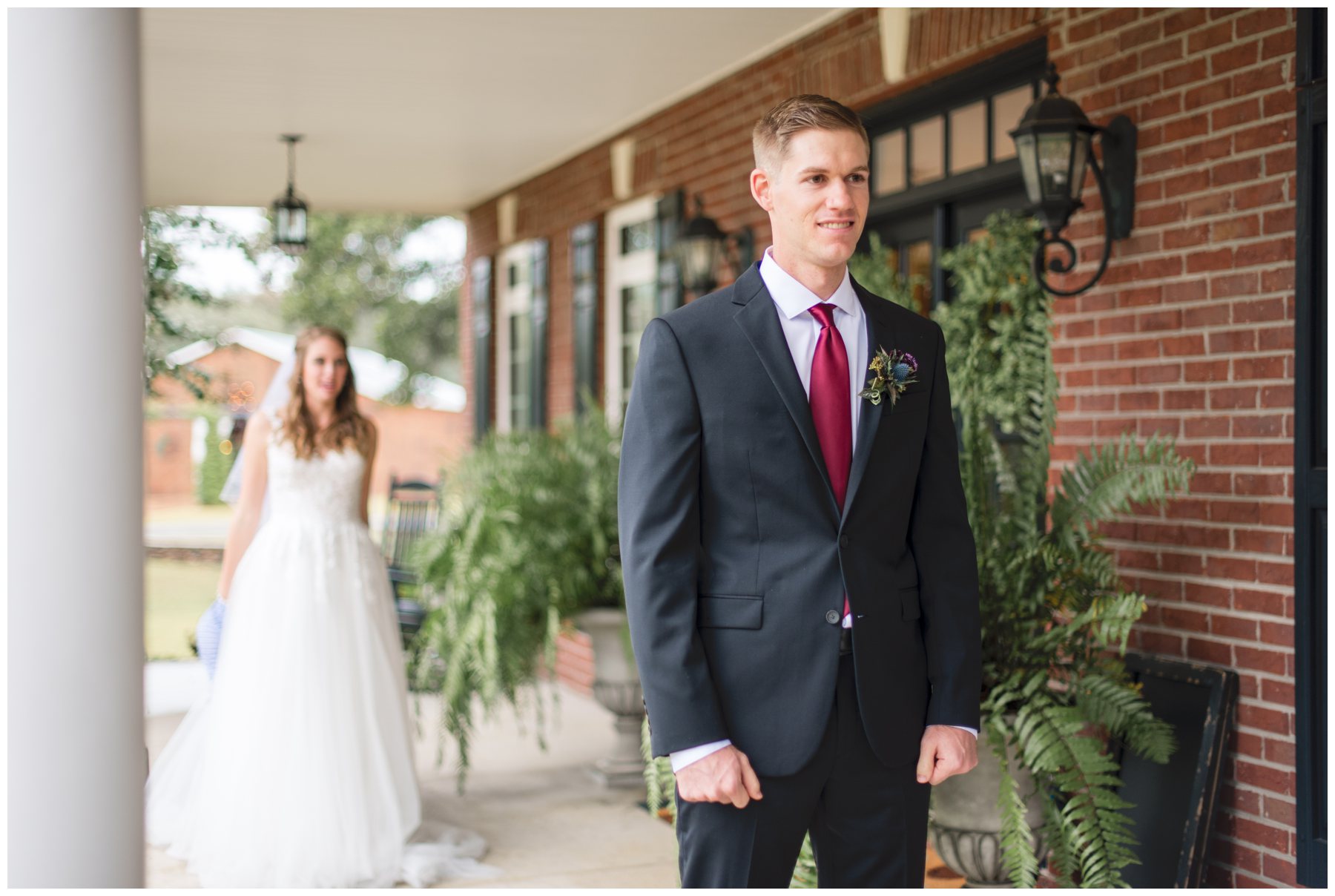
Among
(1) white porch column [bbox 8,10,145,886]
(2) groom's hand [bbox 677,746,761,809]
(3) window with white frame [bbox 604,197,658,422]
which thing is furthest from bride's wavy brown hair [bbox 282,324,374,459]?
(1) white porch column [bbox 8,10,145,886]

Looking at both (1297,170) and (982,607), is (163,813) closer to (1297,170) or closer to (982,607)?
(982,607)

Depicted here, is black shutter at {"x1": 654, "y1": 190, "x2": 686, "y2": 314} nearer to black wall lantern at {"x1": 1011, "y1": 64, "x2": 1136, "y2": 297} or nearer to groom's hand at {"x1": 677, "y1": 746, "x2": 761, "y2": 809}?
black wall lantern at {"x1": 1011, "y1": 64, "x2": 1136, "y2": 297}

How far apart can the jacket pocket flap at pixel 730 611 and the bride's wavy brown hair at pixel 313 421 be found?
2.87 metres

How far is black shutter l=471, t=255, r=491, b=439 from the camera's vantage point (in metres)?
10.3

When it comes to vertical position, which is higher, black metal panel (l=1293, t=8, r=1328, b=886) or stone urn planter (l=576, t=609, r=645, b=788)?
black metal panel (l=1293, t=8, r=1328, b=886)

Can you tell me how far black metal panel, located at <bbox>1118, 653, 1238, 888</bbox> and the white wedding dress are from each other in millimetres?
2125

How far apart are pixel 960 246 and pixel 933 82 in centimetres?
84

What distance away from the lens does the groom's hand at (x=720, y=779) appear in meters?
1.89

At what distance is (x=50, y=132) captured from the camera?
1282 mm

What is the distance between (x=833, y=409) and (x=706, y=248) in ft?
14.1

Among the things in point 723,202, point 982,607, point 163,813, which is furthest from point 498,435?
point 982,607

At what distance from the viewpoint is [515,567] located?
506 cm

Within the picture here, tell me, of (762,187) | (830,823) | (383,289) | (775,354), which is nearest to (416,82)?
(762,187)

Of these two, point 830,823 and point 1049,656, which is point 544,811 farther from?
point 830,823
